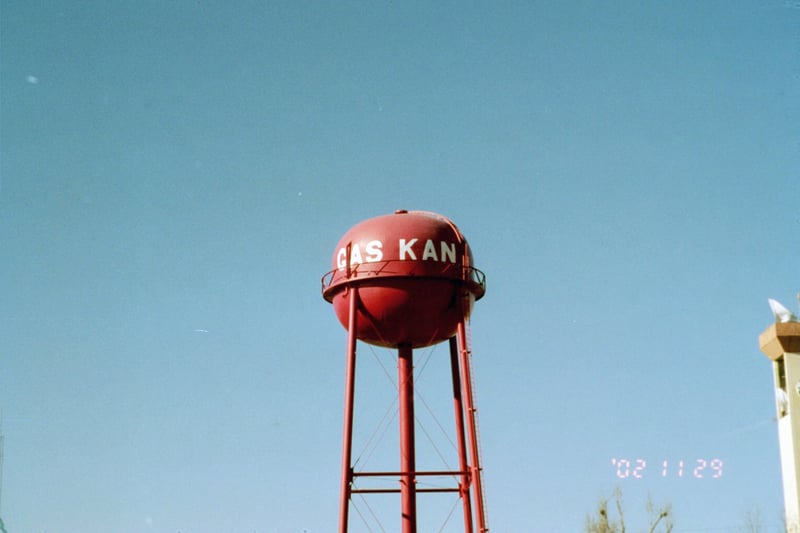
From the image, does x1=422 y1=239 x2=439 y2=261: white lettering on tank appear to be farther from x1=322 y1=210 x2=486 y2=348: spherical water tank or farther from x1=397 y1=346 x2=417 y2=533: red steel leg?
x1=397 y1=346 x2=417 y2=533: red steel leg

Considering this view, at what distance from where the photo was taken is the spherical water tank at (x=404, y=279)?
3009 centimetres

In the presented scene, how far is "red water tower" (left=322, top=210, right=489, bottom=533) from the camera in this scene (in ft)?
98.4

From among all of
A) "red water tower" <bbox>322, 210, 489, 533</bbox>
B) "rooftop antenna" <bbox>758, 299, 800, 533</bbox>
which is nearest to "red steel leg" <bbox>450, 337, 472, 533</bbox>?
"red water tower" <bbox>322, 210, 489, 533</bbox>

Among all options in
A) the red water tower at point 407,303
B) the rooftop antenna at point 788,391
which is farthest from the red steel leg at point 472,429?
the rooftop antenna at point 788,391

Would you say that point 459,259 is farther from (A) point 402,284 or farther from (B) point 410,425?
(B) point 410,425

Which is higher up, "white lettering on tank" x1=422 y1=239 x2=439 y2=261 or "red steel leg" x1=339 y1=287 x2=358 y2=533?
"white lettering on tank" x1=422 y1=239 x2=439 y2=261

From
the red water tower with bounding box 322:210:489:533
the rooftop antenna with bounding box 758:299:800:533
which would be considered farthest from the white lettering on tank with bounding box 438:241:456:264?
the rooftop antenna with bounding box 758:299:800:533

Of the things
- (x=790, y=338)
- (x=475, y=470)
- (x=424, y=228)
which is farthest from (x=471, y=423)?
(x=790, y=338)

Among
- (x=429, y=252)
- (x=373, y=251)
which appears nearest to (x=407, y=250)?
(x=429, y=252)

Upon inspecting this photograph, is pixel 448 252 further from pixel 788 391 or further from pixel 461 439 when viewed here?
pixel 788 391

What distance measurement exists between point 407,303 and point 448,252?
1966mm

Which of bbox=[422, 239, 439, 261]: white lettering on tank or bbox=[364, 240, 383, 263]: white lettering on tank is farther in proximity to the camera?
bbox=[364, 240, 383, 263]: white lettering on tank

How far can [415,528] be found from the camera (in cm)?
3025

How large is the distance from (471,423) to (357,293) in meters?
4.88
